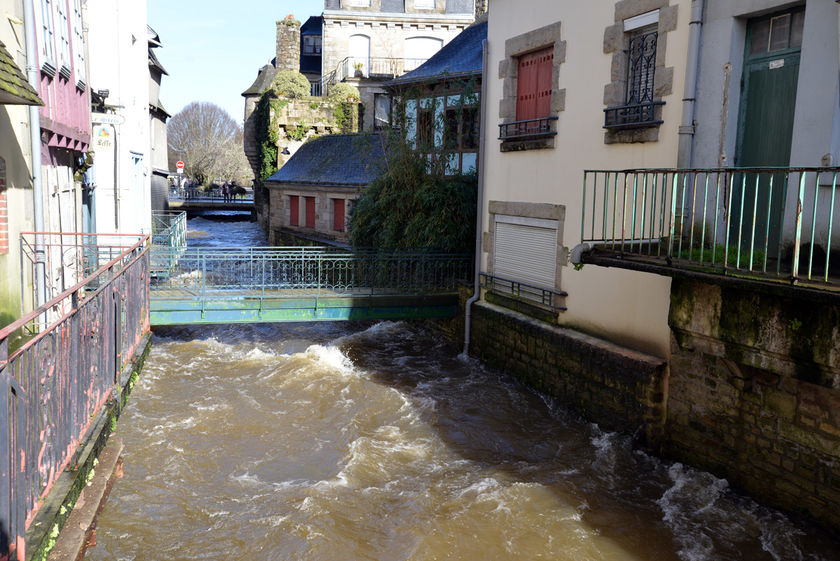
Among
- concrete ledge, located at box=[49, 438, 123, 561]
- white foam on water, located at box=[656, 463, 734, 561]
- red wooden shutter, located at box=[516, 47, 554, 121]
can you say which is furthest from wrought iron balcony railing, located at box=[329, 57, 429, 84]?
concrete ledge, located at box=[49, 438, 123, 561]

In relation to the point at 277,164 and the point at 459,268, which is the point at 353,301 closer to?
the point at 459,268

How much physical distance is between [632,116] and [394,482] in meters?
5.18

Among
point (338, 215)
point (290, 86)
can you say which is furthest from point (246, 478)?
point (290, 86)

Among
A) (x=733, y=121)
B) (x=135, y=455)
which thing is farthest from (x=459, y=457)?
(x=733, y=121)

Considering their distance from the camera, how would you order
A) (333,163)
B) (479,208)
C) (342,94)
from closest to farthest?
(479,208), (333,163), (342,94)

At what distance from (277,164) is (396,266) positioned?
14878 millimetres

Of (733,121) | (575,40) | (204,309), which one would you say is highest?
(575,40)

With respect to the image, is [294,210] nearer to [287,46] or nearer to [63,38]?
[287,46]

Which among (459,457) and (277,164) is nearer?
(459,457)

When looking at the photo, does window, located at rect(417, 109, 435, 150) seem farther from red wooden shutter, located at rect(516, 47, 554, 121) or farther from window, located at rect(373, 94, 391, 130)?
window, located at rect(373, 94, 391, 130)

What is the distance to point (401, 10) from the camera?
1323 inches

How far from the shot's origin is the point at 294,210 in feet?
79.2

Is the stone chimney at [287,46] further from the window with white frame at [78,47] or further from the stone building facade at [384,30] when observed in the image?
the window with white frame at [78,47]

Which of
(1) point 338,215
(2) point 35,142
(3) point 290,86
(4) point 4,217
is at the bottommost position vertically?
(1) point 338,215
